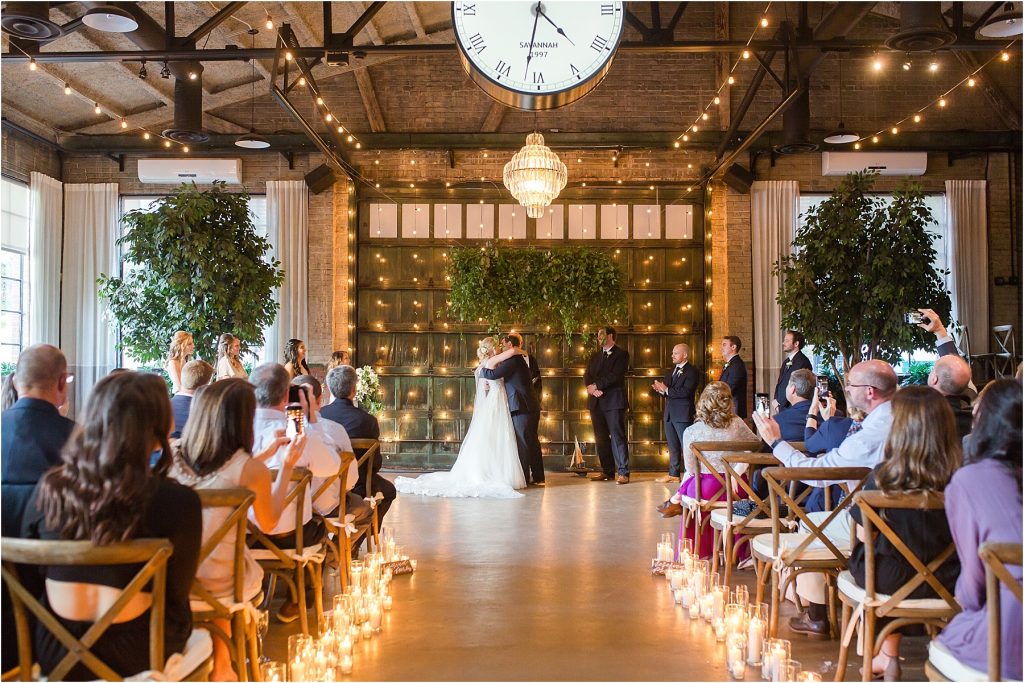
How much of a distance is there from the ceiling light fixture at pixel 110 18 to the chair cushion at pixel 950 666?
6338 millimetres

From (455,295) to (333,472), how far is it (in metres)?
6.03

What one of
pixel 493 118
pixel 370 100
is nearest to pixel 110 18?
pixel 370 100

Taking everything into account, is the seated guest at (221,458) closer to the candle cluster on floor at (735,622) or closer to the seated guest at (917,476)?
the candle cluster on floor at (735,622)

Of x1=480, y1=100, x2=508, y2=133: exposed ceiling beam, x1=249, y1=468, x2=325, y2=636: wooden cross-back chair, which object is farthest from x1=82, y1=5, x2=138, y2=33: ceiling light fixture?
x1=480, y1=100, x2=508, y2=133: exposed ceiling beam

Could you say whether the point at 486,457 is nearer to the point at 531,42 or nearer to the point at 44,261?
the point at 531,42

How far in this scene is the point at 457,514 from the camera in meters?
7.19

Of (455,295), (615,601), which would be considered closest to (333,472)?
(615,601)

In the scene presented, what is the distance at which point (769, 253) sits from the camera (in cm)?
1061

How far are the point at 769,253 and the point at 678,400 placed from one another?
8.79 feet

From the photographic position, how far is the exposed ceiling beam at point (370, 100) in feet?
35.6

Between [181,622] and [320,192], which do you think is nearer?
[181,622]

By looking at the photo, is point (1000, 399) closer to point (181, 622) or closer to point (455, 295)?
point (181, 622)

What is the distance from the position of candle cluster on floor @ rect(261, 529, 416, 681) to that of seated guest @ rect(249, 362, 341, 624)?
324 millimetres

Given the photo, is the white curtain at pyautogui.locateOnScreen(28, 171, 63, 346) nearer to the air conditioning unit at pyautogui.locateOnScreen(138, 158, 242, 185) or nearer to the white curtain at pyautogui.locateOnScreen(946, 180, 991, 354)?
the air conditioning unit at pyautogui.locateOnScreen(138, 158, 242, 185)
